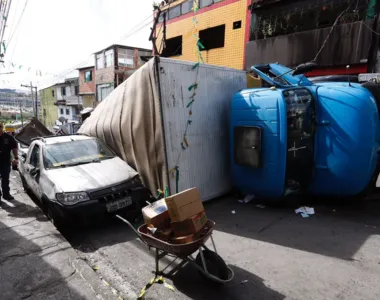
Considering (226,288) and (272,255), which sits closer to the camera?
(226,288)

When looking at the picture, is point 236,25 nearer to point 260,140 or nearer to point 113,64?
point 260,140

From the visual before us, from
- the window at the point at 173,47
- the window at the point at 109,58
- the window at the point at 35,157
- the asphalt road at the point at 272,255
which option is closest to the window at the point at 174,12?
the window at the point at 173,47

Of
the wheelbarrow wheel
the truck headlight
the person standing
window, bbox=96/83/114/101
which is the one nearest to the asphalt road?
the wheelbarrow wheel

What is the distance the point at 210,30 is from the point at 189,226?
14.2 meters

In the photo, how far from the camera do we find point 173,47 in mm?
17203

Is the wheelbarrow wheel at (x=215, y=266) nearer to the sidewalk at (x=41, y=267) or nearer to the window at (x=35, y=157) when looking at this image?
the sidewalk at (x=41, y=267)

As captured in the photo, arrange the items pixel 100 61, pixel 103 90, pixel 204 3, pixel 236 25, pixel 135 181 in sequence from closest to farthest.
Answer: pixel 135 181 < pixel 236 25 < pixel 204 3 < pixel 103 90 < pixel 100 61

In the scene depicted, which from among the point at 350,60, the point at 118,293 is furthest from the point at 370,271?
the point at 350,60

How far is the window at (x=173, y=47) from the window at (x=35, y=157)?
43.6 feet

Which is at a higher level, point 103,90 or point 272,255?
point 103,90

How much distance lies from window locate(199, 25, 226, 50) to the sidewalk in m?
13.4

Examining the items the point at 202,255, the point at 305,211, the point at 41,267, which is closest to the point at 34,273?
the point at 41,267

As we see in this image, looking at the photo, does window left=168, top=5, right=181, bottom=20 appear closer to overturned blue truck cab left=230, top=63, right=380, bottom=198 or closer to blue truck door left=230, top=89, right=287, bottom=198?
blue truck door left=230, top=89, right=287, bottom=198

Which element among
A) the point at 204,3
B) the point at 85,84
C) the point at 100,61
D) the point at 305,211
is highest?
the point at 204,3
